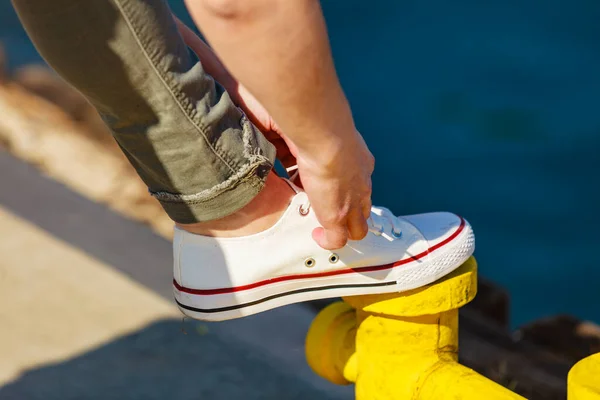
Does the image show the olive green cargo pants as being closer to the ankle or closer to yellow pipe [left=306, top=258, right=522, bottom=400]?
the ankle

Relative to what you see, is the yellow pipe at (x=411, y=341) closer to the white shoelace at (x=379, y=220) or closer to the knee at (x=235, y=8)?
the white shoelace at (x=379, y=220)

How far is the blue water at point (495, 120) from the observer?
5.03 metres

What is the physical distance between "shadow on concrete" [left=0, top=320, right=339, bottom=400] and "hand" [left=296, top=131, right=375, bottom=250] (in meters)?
0.76

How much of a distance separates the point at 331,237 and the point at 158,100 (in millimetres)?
356

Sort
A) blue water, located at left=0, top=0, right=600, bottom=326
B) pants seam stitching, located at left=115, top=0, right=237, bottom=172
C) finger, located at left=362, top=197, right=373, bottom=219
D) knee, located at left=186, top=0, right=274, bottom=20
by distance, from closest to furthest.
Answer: knee, located at left=186, top=0, right=274, bottom=20 → pants seam stitching, located at left=115, top=0, right=237, bottom=172 → finger, located at left=362, top=197, right=373, bottom=219 → blue water, located at left=0, top=0, right=600, bottom=326

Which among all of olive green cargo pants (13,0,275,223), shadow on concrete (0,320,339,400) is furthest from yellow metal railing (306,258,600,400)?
shadow on concrete (0,320,339,400)

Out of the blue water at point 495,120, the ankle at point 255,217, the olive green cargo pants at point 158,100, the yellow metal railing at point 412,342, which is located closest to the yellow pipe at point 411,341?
the yellow metal railing at point 412,342

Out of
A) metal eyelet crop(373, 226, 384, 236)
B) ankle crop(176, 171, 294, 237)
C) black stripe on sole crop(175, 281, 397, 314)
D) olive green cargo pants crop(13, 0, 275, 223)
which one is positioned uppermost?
olive green cargo pants crop(13, 0, 275, 223)

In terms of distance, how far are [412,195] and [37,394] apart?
354cm

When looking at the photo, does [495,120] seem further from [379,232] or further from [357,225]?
[357,225]

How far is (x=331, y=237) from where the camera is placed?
150cm

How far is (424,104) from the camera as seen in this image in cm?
640

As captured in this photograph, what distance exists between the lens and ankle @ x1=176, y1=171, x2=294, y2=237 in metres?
1.58

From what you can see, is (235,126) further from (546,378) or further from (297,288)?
(546,378)
